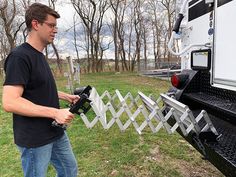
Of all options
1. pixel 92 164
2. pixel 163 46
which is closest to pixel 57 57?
pixel 163 46

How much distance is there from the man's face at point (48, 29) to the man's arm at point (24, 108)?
437mm

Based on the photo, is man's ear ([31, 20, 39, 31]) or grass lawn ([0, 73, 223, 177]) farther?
grass lawn ([0, 73, 223, 177])

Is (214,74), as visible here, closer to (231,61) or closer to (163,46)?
(231,61)

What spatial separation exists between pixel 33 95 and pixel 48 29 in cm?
51

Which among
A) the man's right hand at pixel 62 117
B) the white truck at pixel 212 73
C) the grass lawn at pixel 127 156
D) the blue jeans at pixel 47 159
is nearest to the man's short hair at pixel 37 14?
the man's right hand at pixel 62 117

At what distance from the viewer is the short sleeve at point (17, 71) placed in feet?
7.02

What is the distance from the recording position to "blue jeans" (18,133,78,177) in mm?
2309

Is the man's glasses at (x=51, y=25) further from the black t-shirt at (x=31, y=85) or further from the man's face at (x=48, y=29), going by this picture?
the black t-shirt at (x=31, y=85)

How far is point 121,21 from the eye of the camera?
37.8 metres

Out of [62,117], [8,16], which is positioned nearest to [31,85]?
[62,117]

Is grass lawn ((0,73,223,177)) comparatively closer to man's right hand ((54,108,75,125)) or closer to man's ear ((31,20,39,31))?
man's right hand ((54,108,75,125))

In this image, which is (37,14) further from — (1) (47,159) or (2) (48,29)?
(1) (47,159)

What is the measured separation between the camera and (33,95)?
91.0 inches

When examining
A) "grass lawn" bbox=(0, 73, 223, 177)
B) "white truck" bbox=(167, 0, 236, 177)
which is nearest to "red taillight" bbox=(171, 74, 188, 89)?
"white truck" bbox=(167, 0, 236, 177)
